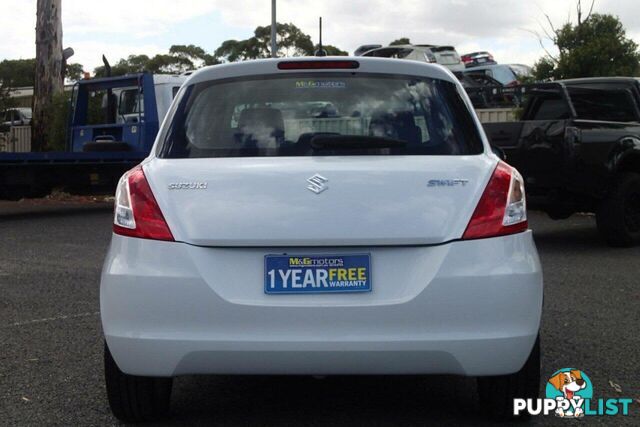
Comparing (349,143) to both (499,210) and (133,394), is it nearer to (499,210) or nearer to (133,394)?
(499,210)

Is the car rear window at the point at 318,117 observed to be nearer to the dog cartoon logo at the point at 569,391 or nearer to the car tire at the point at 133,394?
the car tire at the point at 133,394

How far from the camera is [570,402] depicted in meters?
4.77

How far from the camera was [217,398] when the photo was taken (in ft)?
15.8

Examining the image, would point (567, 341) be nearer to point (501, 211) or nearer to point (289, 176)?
point (501, 211)

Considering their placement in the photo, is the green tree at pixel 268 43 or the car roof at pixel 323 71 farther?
the green tree at pixel 268 43

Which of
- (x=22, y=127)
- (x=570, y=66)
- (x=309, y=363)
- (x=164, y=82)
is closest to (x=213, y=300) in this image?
(x=309, y=363)

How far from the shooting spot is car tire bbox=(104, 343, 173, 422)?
13.9 feet

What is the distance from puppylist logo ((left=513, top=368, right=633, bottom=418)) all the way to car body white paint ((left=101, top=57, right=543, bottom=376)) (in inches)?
19.7

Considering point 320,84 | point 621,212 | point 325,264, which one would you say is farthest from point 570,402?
point 621,212

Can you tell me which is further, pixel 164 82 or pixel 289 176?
pixel 164 82

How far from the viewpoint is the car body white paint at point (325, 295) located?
12.5 ft

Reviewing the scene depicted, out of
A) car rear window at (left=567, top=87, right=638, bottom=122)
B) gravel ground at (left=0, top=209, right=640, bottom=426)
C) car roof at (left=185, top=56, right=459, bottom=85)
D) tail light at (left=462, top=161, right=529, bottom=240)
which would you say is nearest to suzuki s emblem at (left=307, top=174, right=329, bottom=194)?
tail light at (left=462, top=161, right=529, bottom=240)

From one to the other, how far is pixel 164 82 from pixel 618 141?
8228 millimetres

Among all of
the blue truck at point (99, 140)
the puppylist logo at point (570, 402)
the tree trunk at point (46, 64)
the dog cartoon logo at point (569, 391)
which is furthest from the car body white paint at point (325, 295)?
the tree trunk at point (46, 64)
